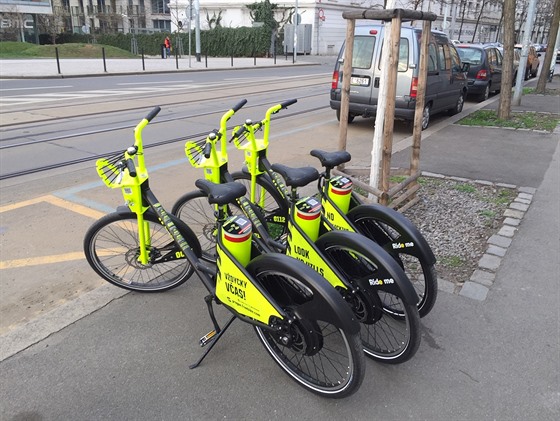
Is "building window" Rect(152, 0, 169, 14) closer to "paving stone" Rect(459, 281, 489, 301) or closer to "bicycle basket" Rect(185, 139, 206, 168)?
"bicycle basket" Rect(185, 139, 206, 168)

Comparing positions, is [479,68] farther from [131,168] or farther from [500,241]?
[131,168]

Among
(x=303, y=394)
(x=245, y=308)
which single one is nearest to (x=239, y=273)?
(x=245, y=308)

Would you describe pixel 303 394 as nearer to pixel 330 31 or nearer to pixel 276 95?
pixel 276 95

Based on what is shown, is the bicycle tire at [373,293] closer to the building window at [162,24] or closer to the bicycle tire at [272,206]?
the bicycle tire at [272,206]

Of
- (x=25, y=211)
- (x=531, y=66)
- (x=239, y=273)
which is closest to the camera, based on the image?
(x=239, y=273)

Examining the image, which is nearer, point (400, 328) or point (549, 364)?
point (549, 364)

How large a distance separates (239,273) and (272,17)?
47.2 meters

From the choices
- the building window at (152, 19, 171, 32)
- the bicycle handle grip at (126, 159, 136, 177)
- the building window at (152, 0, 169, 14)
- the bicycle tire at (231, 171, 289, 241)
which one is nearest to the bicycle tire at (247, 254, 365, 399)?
the bicycle handle grip at (126, 159, 136, 177)

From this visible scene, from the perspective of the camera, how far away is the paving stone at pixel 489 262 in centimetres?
404

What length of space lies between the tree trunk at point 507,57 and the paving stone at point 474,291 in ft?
27.3

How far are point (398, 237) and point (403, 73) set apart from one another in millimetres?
6694

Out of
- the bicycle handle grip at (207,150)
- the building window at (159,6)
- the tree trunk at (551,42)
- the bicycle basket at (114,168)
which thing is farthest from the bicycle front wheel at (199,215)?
the building window at (159,6)

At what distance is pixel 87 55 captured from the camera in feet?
117

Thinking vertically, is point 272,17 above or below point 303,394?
above
